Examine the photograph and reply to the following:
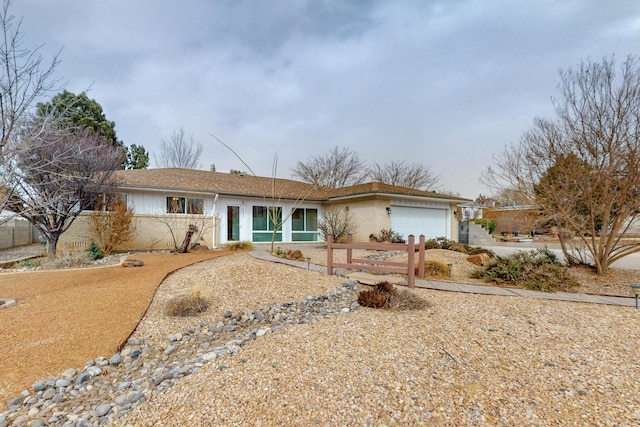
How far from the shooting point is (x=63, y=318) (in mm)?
4215

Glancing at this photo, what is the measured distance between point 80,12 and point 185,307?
697cm

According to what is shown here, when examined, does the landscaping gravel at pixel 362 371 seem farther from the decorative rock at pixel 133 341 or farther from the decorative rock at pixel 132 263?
the decorative rock at pixel 132 263

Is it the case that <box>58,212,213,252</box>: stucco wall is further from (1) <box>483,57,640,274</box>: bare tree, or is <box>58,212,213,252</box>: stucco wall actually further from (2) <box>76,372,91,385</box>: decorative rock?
(1) <box>483,57,640,274</box>: bare tree

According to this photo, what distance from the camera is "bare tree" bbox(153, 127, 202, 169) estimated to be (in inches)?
1019

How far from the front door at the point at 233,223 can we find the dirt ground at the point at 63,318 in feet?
23.1

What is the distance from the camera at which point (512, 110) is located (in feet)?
36.3

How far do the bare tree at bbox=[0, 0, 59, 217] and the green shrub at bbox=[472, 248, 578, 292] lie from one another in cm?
940

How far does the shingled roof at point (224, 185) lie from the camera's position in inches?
485

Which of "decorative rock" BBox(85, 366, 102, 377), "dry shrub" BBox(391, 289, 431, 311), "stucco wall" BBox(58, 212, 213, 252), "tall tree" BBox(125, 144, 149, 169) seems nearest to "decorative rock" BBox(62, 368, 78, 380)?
"decorative rock" BBox(85, 366, 102, 377)

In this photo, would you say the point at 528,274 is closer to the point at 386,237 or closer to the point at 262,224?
the point at 386,237

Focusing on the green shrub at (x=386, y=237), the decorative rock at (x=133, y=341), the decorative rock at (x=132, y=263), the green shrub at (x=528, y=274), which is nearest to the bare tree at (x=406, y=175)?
the green shrub at (x=386, y=237)

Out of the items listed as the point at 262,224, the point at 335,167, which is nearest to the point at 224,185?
the point at 262,224

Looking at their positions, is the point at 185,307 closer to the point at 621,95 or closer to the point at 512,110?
the point at 621,95

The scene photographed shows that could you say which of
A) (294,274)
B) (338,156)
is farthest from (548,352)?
(338,156)
